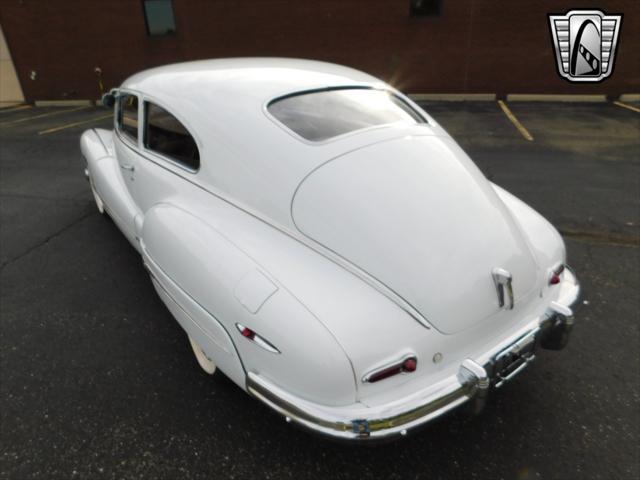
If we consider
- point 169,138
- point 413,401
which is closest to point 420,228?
point 413,401

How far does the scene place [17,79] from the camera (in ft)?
49.2

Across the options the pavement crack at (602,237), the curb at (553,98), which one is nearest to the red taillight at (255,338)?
the pavement crack at (602,237)

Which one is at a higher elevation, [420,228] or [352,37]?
[352,37]

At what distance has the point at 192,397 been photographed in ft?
8.10

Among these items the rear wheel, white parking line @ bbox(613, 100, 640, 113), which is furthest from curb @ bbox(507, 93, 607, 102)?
the rear wheel

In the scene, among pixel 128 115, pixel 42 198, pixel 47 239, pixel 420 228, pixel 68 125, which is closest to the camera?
→ pixel 420 228

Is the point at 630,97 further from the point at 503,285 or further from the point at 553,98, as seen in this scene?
→ the point at 503,285

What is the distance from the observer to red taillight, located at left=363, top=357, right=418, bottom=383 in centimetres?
169

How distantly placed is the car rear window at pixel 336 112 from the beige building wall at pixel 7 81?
17.2m

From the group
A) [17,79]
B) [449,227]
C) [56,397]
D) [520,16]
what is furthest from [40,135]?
[520,16]

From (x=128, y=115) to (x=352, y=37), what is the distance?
411 inches

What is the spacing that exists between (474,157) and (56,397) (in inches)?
252

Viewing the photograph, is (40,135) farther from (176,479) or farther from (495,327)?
(495,327)

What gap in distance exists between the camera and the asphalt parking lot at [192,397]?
6.84 feet
